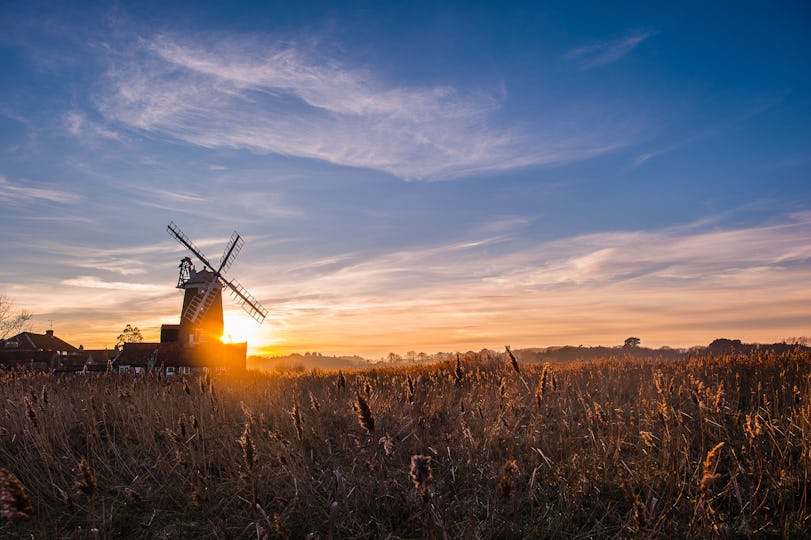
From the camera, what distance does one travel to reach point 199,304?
4416 cm

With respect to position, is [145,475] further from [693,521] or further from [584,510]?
[693,521]

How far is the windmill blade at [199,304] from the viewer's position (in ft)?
143

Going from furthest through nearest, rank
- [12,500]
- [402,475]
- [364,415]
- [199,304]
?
[199,304] < [402,475] < [364,415] < [12,500]

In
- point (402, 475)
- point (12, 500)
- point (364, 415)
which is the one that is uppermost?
point (364, 415)

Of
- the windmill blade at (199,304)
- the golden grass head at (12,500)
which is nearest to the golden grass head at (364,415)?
the golden grass head at (12,500)

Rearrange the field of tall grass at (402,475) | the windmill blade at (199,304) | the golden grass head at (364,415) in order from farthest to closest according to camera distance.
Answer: the windmill blade at (199,304), the field of tall grass at (402,475), the golden grass head at (364,415)

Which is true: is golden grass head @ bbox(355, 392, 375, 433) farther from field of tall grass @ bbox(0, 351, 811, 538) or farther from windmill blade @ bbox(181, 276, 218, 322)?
windmill blade @ bbox(181, 276, 218, 322)

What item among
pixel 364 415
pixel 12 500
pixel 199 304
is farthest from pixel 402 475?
pixel 199 304

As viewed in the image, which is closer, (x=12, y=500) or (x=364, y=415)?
(x=12, y=500)

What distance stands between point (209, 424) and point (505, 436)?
171 inches

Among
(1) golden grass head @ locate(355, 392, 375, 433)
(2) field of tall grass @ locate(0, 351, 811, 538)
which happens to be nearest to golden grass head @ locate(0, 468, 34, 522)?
(2) field of tall grass @ locate(0, 351, 811, 538)

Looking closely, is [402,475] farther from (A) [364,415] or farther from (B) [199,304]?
(B) [199,304]

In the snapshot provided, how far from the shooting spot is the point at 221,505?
17.9 ft

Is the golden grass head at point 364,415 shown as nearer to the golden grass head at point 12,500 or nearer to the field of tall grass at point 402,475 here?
the field of tall grass at point 402,475
